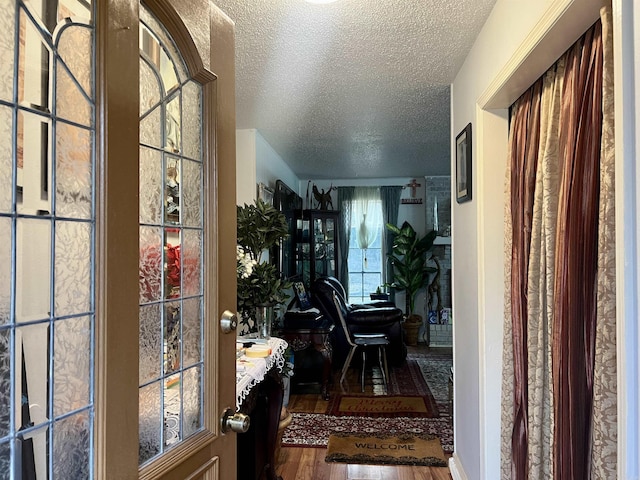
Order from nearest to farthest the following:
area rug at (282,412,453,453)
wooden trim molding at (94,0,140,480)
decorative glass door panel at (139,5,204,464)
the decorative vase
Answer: wooden trim molding at (94,0,140,480)
decorative glass door panel at (139,5,204,464)
the decorative vase
area rug at (282,412,453,453)

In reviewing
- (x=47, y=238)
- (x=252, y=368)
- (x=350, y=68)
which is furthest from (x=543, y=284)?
(x=350, y=68)

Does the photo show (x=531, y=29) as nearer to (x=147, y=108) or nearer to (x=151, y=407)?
(x=147, y=108)

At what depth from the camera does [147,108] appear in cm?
90

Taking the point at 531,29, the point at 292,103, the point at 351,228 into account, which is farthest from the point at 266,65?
the point at 351,228

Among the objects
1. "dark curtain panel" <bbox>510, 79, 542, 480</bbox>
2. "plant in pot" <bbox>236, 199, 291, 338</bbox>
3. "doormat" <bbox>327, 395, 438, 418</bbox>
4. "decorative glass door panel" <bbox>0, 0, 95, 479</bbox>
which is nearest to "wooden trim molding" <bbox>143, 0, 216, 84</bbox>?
"decorative glass door panel" <bbox>0, 0, 95, 479</bbox>

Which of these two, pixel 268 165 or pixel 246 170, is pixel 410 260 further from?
Answer: pixel 246 170

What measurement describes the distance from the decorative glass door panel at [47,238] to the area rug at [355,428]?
2.51m

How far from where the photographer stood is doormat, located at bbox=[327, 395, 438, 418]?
3.36 meters

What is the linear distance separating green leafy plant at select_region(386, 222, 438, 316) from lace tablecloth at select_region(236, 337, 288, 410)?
13.0 feet

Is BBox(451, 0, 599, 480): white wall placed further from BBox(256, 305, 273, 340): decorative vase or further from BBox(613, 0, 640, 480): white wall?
BBox(256, 305, 273, 340): decorative vase

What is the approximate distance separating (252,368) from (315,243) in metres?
3.41

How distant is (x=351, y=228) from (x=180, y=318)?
538 centimetres

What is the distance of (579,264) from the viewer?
3.83 feet

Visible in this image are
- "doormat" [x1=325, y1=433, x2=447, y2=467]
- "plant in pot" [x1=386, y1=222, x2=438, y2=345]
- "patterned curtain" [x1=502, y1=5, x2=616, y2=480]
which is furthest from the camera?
"plant in pot" [x1=386, y1=222, x2=438, y2=345]
